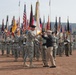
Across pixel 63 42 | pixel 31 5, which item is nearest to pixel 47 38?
pixel 31 5

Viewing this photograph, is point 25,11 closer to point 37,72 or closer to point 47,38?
point 47,38

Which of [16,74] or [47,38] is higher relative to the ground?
[47,38]

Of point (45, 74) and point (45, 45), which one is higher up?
point (45, 45)

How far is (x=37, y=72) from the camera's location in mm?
11609

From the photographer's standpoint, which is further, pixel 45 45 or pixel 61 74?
pixel 45 45

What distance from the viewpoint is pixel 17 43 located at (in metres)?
17.3

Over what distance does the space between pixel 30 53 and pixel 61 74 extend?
99.9 inches

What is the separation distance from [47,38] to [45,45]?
0.59 meters

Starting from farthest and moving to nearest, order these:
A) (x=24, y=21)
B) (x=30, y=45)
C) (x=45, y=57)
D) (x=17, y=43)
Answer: (x=24, y=21)
(x=17, y=43)
(x=45, y=57)
(x=30, y=45)

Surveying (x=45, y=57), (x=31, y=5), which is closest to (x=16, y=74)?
(x=45, y=57)

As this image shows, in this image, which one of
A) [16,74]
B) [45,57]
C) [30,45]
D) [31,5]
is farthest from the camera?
[31,5]

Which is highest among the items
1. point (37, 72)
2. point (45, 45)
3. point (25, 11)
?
point (25, 11)

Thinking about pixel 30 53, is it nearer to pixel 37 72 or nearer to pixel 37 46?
pixel 37 72

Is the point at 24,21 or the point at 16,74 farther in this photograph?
the point at 24,21
